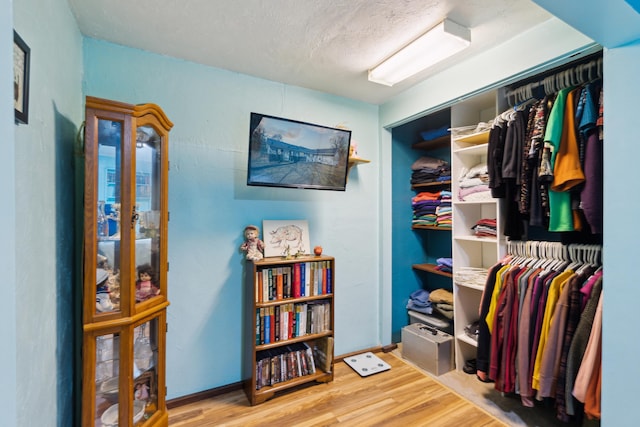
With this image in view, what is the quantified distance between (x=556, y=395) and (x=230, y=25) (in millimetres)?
2659

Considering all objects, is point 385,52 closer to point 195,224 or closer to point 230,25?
point 230,25

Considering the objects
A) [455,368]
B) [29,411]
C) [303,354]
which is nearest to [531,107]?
[455,368]

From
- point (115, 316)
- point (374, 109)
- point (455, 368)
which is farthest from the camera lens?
point (374, 109)

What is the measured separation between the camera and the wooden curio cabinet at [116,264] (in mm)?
1324

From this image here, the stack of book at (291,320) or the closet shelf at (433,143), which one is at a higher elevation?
the closet shelf at (433,143)

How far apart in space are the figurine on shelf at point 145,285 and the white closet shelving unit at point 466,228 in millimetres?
2136

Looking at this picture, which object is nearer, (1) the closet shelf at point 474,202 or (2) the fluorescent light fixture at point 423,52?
(2) the fluorescent light fixture at point 423,52

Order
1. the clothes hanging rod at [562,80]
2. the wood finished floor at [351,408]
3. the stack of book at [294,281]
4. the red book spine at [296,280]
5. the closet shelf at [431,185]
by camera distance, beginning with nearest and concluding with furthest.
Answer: the clothes hanging rod at [562,80] < the wood finished floor at [351,408] < the stack of book at [294,281] < the red book spine at [296,280] < the closet shelf at [431,185]

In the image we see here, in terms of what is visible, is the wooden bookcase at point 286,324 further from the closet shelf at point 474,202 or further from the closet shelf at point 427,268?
the closet shelf at point 474,202

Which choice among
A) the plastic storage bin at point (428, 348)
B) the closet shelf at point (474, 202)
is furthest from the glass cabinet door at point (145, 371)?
the closet shelf at point (474, 202)

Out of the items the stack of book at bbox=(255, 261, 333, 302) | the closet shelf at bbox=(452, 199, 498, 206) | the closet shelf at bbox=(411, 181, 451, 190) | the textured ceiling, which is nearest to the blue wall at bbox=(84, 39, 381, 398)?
the textured ceiling

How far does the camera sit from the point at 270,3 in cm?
146

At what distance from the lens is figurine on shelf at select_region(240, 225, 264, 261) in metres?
2.10

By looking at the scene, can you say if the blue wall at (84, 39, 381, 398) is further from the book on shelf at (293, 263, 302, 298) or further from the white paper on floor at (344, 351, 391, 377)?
the white paper on floor at (344, 351, 391, 377)
